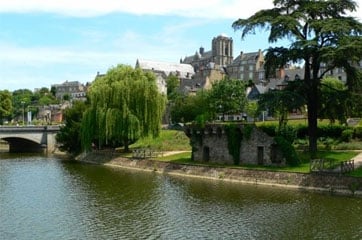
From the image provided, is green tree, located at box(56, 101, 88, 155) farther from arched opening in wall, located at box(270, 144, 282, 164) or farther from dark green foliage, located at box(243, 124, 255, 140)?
arched opening in wall, located at box(270, 144, 282, 164)

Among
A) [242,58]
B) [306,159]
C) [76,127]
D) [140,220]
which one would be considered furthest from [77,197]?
[242,58]

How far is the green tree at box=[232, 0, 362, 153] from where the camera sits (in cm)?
4053

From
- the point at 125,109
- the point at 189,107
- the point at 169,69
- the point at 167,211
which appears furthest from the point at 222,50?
the point at 167,211

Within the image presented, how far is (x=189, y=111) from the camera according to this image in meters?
91.1

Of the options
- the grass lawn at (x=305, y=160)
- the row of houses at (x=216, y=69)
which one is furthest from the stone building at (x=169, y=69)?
the grass lawn at (x=305, y=160)

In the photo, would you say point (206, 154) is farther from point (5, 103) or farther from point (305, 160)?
point (5, 103)

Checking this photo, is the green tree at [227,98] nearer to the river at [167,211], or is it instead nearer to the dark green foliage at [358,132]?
the dark green foliage at [358,132]

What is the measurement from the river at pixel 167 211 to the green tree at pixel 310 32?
11.0m

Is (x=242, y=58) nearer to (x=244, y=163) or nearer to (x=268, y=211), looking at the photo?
(x=244, y=163)

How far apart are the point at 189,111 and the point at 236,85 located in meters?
12.5

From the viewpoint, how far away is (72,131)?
67812 mm

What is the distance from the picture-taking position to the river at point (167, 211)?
24.0m

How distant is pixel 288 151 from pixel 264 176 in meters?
3.26

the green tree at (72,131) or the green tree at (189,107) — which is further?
the green tree at (189,107)
